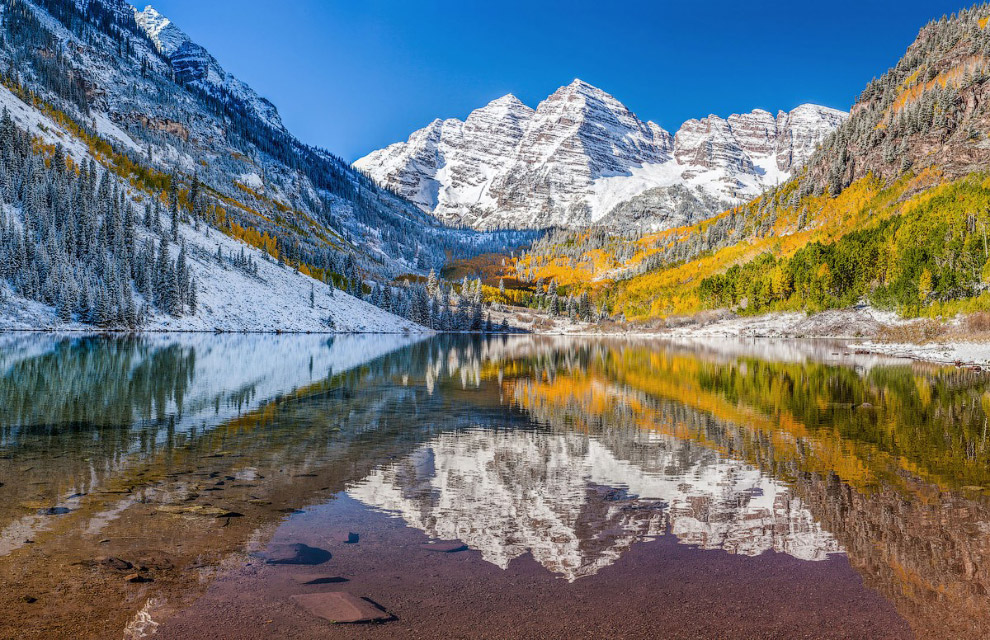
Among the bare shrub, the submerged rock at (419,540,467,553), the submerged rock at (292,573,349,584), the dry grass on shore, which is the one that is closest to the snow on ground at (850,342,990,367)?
the dry grass on shore

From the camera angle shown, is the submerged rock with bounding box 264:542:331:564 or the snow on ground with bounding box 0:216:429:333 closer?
the submerged rock with bounding box 264:542:331:564

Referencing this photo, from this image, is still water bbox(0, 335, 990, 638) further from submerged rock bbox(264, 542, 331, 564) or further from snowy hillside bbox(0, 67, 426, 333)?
snowy hillside bbox(0, 67, 426, 333)

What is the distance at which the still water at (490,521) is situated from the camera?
711 centimetres

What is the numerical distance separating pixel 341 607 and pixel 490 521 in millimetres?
4002

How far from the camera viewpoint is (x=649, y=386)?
35531mm

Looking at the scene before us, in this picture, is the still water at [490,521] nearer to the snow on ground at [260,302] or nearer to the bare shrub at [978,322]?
the bare shrub at [978,322]

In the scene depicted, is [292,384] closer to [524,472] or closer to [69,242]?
[524,472]

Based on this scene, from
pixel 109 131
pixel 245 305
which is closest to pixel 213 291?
pixel 245 305

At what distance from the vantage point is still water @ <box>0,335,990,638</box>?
7.11m

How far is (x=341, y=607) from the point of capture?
284 inches

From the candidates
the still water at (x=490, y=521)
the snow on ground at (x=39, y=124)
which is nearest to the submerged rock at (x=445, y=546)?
the still water at (x=490, y=521)

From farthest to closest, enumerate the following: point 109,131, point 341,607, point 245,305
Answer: point 109,131 < point 245,305 < point 341,607

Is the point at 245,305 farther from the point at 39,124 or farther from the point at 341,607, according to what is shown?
the point at 341,607

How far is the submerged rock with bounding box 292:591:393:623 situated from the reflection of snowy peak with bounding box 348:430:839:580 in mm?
2289
